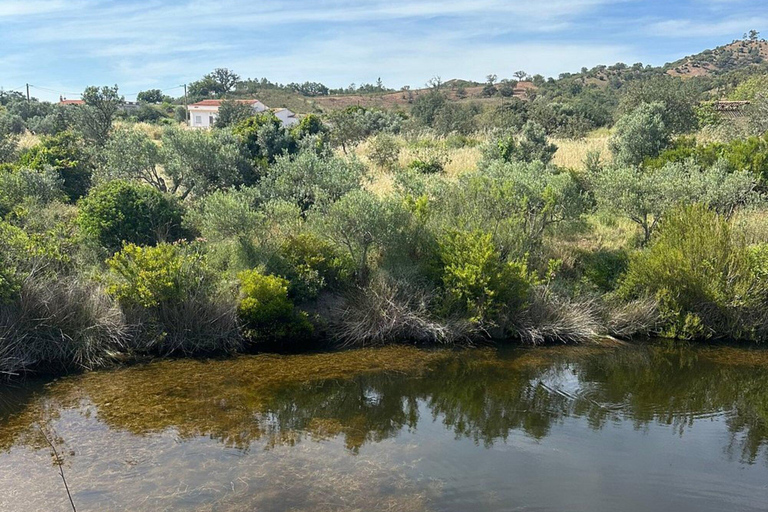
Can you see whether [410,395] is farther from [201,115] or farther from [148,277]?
[201,115]

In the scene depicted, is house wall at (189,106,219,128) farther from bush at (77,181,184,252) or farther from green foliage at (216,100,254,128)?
bush at (77,181,184,252)

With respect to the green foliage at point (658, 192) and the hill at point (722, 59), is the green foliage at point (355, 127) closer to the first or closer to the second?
the green foliage at point (658, 192)

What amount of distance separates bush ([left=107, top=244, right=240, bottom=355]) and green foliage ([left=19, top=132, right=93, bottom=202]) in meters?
9.33

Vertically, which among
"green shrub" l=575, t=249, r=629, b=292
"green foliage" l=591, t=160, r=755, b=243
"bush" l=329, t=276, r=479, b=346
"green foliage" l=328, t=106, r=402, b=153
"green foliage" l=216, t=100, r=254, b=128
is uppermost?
"green foliage" l=216, t=100, r=254, b=128

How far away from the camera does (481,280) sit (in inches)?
591

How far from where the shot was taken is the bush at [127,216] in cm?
1658

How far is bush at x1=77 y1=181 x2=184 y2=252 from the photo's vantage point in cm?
1658

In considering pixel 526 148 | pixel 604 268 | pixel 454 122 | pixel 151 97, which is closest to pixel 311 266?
pixel 604 268

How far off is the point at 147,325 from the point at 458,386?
7198 mm

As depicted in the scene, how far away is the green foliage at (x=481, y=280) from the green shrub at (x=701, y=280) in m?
3.15

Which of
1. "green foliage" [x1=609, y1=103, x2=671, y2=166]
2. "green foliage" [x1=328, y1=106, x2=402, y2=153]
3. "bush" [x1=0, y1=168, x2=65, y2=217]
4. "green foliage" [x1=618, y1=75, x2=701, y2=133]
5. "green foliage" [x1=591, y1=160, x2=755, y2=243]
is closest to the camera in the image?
"green foliage" [x1=591, y1=160, x2=755, y2=243]

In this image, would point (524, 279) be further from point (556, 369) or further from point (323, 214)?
point (323, 214)

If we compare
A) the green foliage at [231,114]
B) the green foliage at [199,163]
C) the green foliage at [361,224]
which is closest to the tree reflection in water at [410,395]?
the green foliage at [361,224]

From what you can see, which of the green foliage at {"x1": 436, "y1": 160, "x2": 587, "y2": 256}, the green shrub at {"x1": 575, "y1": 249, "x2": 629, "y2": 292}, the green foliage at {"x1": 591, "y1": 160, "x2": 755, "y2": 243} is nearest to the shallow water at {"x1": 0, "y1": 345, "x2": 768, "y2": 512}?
the green shrub at {"x1": 575, "y1": 249, "x2": 629, "y2": 292}
